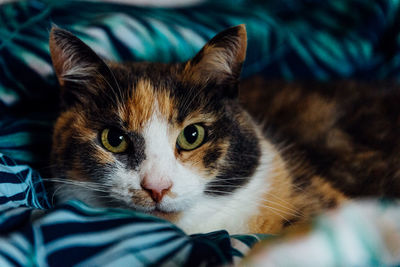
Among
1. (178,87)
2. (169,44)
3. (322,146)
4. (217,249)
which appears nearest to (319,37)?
(322,146)

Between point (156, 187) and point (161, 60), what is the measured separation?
1.73ft

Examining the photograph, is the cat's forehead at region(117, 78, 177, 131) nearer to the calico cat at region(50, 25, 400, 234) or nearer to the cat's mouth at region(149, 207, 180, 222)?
the calico cat at region(50, 25, 400, 234)

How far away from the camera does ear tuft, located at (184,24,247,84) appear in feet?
2.52

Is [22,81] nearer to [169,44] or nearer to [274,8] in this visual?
[169,44]

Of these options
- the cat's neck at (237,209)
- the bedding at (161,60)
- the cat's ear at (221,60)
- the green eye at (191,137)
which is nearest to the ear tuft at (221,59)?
the cat's ear at (221,60)

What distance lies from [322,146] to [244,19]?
473 mm

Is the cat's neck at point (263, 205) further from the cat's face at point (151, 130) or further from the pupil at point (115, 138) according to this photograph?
the pupil at point (115, 138)

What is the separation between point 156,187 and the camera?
67 centimetres

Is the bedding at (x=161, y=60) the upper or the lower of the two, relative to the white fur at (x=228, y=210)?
upper

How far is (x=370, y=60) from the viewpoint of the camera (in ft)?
4.63

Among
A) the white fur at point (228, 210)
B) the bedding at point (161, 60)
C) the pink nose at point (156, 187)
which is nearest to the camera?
the bedding at point (161, 60)

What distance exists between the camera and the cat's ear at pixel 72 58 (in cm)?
76

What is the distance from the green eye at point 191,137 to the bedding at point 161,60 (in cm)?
19

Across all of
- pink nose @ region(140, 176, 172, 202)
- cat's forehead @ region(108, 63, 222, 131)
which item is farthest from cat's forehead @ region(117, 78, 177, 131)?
pink nose @ region(140, 176, 172, 202)
